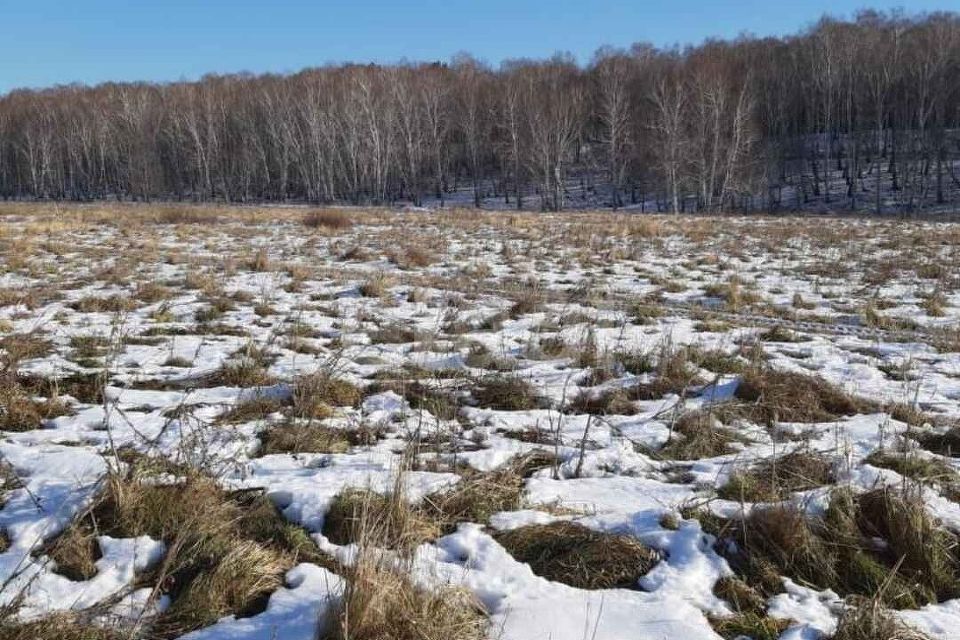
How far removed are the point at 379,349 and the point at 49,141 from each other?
67.6 m

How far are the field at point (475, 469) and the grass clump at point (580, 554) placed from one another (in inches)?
0.5

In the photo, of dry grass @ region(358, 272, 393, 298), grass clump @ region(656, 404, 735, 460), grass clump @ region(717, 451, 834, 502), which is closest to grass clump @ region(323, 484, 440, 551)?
grass clump @ region(717, 451, 834, 502)

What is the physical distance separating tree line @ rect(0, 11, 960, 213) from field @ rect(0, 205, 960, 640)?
33.9m

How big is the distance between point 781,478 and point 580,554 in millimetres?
1458

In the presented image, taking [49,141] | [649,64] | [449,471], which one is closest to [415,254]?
[449,471]

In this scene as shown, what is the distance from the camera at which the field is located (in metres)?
2.52

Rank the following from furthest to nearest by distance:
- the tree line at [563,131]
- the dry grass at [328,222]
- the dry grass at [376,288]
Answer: the tree line at [563,131] < the dry grass at [328,222] < the dry grass at [376,288]

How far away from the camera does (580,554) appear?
9.57ft

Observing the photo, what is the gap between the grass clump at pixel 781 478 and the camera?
11.3 ft

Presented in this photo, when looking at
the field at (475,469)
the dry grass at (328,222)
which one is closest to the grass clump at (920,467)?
the field at (475,469)

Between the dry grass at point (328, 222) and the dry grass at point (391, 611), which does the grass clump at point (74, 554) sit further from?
the dry grass at point (328, 222)

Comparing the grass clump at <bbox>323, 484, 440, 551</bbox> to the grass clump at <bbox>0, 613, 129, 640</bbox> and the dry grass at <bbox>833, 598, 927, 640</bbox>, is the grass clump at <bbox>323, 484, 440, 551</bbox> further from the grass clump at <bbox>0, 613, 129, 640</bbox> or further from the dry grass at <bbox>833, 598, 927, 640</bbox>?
the dry grass at <bbox>833, 598, 927, 640</bbox>

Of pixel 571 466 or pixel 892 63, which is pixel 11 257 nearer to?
pixel 571 466

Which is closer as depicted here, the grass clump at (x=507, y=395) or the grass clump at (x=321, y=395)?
the grass clump at (x=321, y=395)
